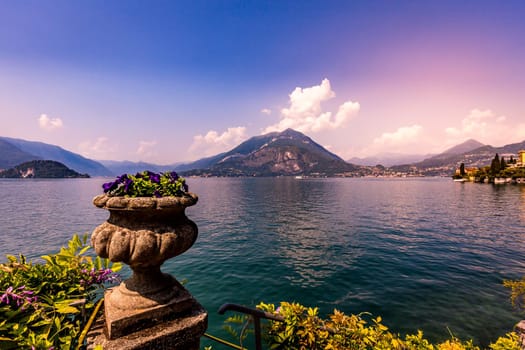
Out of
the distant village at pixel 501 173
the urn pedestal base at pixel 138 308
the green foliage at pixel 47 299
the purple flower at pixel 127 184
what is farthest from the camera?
the distant village at pixel 501 173

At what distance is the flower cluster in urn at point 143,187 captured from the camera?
3.00 metres

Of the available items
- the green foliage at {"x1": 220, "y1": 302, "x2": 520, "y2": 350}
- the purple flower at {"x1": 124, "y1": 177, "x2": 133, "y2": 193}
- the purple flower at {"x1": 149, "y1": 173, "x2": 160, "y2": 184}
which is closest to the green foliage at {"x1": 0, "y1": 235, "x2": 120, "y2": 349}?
the purple flower at {"x1": 124, "y1": 177, "x2": 133, "y2": 193}

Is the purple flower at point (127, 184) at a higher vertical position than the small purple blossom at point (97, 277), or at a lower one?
higher

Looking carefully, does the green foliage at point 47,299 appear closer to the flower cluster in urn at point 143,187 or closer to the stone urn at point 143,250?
the stone urn at point 143,250

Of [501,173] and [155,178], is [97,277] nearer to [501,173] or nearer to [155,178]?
[155,178]

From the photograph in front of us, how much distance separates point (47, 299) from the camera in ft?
9.65

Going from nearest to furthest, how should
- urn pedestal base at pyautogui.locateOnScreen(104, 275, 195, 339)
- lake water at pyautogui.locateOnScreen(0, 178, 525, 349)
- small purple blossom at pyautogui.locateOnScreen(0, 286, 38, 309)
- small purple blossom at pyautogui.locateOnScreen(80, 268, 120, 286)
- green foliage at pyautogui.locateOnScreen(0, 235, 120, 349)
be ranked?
green foliage at pyautogui.locateOnScreen(0, 235, 120, 349) < small purple blossom at pyautogui.locateOnScreen(0, 286, 38, 309) < urn pedestal base at pyautogui.locateOnScreen(104, 275, 195, 339) < small purple blossom at pyautogui.locateOnScreen(80, 268, 120, 286) < lake water at pyautogui.locateOnScreen(0, 178, 525, 349)

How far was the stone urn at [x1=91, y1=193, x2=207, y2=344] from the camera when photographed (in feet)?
8.91

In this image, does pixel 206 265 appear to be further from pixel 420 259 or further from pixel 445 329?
pixel 420 259

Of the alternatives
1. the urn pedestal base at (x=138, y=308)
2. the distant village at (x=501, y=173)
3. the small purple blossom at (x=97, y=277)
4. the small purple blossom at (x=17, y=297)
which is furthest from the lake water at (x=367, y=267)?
the distant village at (x=501, y=173)

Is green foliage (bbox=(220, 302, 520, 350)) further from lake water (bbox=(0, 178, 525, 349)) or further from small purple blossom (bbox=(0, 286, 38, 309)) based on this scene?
lake water (bbox=(0, 178, 525, 349))

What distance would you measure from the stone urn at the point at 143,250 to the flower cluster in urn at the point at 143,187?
170mm

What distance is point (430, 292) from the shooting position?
40.4 ft

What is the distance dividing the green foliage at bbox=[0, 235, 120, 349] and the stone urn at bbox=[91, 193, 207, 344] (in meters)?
0.49
